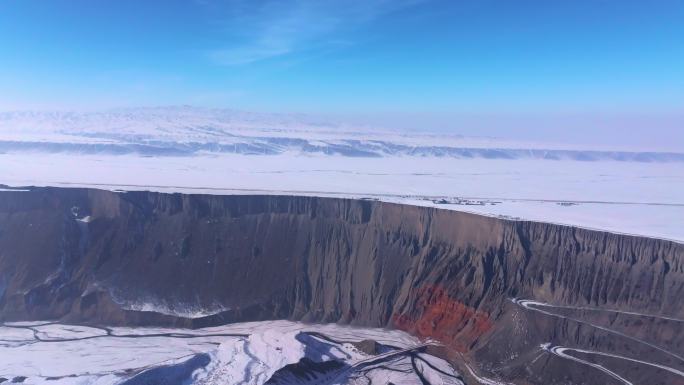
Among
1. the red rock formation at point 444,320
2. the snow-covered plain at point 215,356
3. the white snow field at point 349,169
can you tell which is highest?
the white snow field at point 349,169

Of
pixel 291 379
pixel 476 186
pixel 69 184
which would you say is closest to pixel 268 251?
pixel 291 379

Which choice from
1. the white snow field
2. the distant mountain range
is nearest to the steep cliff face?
the white snow field

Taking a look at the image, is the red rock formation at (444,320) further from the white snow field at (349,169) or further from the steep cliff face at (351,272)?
the white snow field at (349,169)

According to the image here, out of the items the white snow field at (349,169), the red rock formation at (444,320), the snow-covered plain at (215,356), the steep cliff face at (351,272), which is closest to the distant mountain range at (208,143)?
the white snow field at (349,169)

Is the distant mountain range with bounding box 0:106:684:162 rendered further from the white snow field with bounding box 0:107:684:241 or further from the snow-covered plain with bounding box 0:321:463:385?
the snow-covered plain with bounding box 0:321:463:385

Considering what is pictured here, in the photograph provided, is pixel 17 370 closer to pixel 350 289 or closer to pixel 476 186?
pixel 350 289
